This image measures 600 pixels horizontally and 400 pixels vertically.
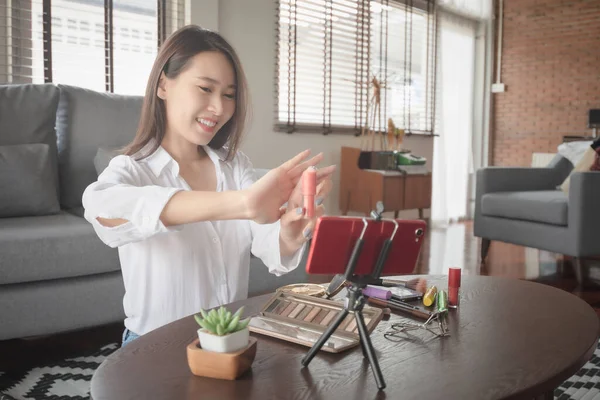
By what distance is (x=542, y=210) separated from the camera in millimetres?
3498

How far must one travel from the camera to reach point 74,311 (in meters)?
2.10

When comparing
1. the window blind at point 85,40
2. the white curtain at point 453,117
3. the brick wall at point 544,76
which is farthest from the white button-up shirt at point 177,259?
the brick wall at point 544,76

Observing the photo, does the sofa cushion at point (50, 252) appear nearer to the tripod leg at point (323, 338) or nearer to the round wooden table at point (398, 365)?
the round wooden table at point (398, 365)

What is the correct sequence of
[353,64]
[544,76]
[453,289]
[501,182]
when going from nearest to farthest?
[453,289]
[501,182]
[353,64]
[544,76]

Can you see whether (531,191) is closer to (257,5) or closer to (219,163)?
(257,5)

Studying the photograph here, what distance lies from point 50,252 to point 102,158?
2.21ft

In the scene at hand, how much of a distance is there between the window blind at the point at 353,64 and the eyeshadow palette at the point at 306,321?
11.6 feet

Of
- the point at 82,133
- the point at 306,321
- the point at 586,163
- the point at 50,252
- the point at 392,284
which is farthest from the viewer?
the point at 586,163

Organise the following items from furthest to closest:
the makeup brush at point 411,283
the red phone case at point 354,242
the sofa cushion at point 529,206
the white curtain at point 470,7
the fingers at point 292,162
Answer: the white curtain at point 470,7
the sofa cushion at point 529,206
the makeup brush at point 411,283
the fingers at point 292,162
the red phone case at point 354,242

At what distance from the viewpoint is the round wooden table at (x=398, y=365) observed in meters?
0.79

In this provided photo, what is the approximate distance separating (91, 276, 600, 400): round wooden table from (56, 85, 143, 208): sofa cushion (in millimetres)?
1802

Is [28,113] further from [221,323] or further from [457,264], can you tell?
[457,264]

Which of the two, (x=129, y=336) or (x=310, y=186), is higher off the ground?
(x=310, y=186)

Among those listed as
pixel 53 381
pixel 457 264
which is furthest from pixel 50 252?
pixel 457 264
